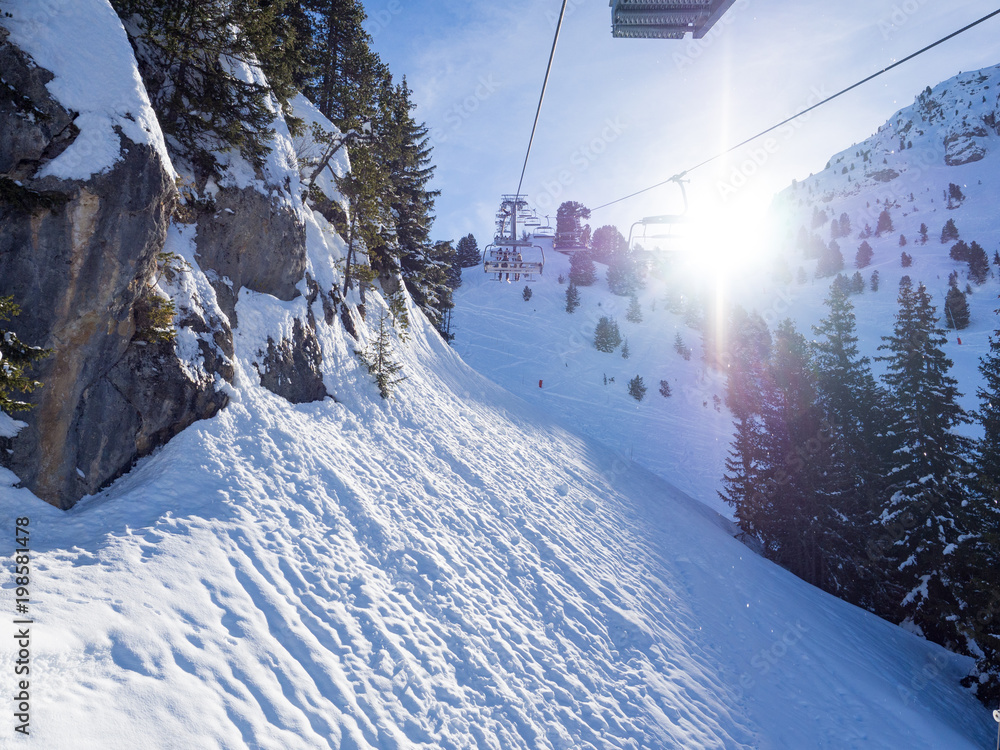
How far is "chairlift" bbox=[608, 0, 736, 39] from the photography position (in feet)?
24.5

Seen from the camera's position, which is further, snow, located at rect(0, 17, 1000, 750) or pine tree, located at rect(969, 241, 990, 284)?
pine tree, located at rect(969, 241, 990, 284)

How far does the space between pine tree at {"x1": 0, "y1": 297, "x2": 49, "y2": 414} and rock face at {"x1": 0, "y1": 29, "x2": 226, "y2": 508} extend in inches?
23.3

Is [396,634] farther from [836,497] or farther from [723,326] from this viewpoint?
[723,326]

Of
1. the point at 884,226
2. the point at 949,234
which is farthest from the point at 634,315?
the point at 884,226

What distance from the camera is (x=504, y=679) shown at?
6.04 meters

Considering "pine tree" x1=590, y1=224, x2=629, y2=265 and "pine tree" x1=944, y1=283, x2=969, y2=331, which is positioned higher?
"pine tree" x1=590, y1=224, x2=629, y2=265

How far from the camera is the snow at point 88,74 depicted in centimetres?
559

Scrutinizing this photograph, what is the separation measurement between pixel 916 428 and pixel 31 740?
24583 millimetres

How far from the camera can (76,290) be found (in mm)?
5637

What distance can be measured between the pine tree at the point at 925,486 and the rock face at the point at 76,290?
22.3 m

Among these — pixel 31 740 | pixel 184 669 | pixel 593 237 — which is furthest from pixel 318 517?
pixel 593 237

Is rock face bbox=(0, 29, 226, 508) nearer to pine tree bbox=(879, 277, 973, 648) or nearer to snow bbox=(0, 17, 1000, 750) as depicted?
snow bbox=(0, 17, 1000, 750)

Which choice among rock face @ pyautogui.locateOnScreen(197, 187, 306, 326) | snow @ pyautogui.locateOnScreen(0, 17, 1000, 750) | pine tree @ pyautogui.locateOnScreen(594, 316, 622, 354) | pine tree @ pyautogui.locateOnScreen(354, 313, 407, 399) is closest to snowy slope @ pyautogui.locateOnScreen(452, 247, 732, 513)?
pine tree @ pyautogui.locateOnScreen(594, 316, 622, 354)

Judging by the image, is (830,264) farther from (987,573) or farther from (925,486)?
(987,573)
